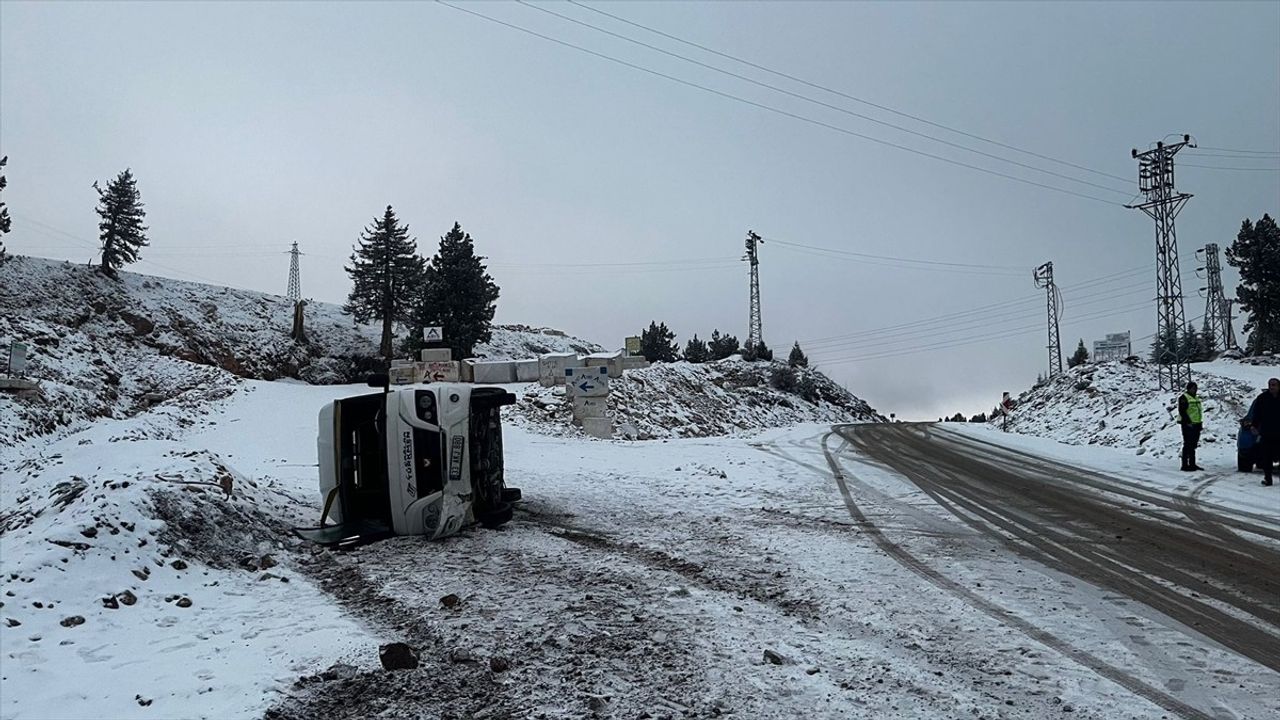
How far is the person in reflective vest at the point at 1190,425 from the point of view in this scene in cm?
1443

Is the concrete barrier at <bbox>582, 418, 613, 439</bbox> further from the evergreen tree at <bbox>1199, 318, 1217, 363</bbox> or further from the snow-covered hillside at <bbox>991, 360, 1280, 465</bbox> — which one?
the evergreen tree at <bbox>1199, 318, 1217, 363</bbox>

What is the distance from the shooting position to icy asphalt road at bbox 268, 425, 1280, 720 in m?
4.07

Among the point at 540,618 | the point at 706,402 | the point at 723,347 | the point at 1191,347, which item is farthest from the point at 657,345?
the point at 540,618

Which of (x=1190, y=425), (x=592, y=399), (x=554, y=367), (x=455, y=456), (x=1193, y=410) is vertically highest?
(x=554, y=367)

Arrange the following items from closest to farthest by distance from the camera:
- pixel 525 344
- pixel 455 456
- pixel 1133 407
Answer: pixel 455 456 < pixel 1133 407 < pixel 525 344

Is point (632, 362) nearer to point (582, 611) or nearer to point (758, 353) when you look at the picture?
point (758, 353)

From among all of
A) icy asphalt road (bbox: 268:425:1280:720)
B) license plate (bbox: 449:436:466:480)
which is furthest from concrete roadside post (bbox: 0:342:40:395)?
license plate (bbox: 449:436:466:480)

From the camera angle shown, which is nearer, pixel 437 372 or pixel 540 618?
pixel 540 618

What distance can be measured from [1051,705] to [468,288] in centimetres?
4517

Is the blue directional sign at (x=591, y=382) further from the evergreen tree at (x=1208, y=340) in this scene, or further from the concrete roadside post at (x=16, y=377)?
the evergreen tree at (x=1208, y=340)

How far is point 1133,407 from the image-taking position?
24156mm

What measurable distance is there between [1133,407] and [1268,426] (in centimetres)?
1252

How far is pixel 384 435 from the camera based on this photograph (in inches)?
328

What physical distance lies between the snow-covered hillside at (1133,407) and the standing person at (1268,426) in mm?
2630
